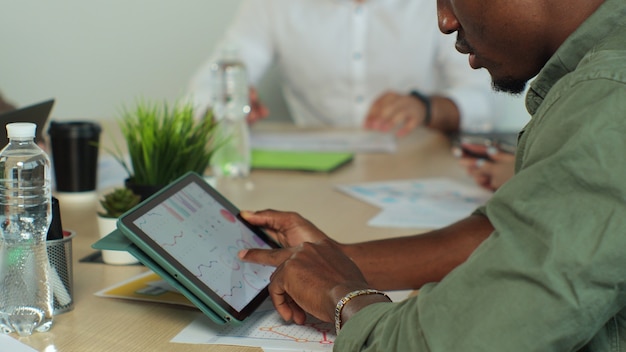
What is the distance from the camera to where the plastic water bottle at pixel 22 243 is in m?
0.99

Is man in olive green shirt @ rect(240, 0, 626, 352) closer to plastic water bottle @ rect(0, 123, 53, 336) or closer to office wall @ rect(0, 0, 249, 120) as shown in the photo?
plastic water bottle @ rect(0, 123, 53, 336)

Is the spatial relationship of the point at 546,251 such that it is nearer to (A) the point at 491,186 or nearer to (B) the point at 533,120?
(B) the point at 533,120

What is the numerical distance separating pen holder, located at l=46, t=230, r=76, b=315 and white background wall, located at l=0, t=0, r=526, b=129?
271 cm

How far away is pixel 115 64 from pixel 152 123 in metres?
2.47

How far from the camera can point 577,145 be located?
2.33 feet

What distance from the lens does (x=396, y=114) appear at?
8.26 ft

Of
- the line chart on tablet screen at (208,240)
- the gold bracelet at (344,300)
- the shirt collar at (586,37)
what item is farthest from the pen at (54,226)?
the shirt collar at (586,37)

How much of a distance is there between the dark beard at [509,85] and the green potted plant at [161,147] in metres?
0.65

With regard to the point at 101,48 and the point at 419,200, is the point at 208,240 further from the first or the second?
the point at 101,48

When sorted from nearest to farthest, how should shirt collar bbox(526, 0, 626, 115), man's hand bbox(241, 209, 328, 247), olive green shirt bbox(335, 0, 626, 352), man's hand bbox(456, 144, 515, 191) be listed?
olive green shirt bbox(335, 0, 626, 352) → shirt collar bbox(526, 0, 626, 115) → man's hand bbox(241, 209, 328, 247) → man's hand bbox(456, 144, 515, 191)

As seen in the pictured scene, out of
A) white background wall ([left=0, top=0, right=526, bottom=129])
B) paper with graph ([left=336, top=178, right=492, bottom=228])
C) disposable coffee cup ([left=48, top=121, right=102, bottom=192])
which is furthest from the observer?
white background wall ([left=0, top=0, right=526, bottom=129])

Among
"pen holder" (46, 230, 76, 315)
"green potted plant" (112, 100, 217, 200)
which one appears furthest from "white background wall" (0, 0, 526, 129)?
"pen holder" (46, 230, 76, 315)

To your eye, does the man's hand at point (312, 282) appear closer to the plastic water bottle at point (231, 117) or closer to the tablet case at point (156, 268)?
the tablet case at point (156, 268)

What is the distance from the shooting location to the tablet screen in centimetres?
104
